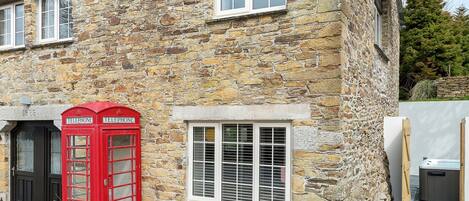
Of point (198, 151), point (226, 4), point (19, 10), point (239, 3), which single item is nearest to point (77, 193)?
point (198, 151)

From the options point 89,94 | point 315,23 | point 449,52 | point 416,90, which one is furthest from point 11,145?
point 449,52

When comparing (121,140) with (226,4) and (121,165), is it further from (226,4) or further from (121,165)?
(226,4)

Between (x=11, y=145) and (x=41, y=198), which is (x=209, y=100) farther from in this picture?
(x=11, y=145)

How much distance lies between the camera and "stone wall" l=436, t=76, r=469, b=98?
680 inches

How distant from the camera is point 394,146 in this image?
9.91 meters

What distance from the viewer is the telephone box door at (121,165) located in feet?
22.3

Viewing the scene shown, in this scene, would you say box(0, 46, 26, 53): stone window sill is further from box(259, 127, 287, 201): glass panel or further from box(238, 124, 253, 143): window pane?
box(259, 127, 287, 201): glass panel

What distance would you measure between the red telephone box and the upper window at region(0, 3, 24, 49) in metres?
3.75

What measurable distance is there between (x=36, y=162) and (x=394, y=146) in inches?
326

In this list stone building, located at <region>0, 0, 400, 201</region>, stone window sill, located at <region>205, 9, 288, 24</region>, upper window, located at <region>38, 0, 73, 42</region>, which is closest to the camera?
stone building, located at <region>0, 0, 400, 201</region>

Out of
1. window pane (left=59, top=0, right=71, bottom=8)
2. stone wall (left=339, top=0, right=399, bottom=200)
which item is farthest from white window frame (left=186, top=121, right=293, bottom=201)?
window pane (left=59, top=0, right=71, bottom=8)

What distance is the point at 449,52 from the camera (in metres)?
21.2

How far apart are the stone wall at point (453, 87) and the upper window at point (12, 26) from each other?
16.1 m

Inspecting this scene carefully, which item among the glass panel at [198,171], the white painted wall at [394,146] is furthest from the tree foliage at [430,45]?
the glass panel at [198,171]
